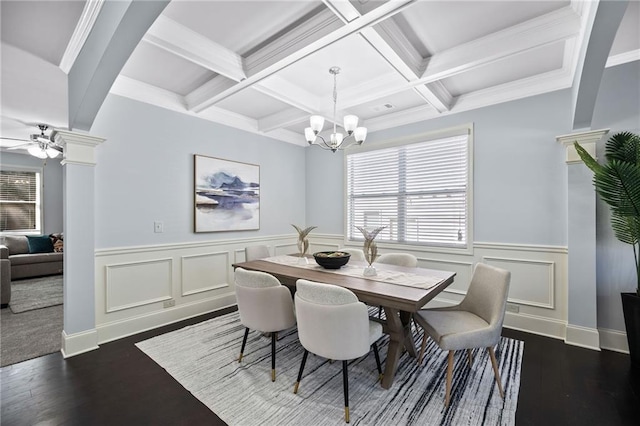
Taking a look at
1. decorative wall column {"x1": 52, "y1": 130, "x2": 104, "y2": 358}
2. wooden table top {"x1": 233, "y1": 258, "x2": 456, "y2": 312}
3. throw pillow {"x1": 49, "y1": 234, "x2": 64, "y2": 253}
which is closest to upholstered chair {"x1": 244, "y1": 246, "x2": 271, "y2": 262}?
→ wooden table top {"x1": 233, "y1": 258, "x2": 456, "y2": 312}

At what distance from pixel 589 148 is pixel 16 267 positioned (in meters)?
8.99

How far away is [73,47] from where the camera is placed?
2314 mm

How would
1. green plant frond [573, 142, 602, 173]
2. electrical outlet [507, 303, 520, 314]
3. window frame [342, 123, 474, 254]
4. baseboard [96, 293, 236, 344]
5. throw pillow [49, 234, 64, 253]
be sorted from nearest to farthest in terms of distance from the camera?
1. green plant frond [573, 142, 602, 173]
2. baseboard [96, 293, 236, 344]
3. electrical outlet [507, 303, 520, 314]
4. window frame [342, 123, 474, 254]
5. throw pillow [49, 234, 64, 253]

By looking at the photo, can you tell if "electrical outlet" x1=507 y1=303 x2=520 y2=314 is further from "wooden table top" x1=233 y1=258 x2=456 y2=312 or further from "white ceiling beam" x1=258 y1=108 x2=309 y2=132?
"white ceiling beam" x1=258 y1=108 x2=309 y2=132

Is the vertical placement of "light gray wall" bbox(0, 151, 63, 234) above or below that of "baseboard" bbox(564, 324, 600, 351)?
above

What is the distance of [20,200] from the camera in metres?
6.52

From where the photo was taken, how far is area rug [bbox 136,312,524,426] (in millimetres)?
1795

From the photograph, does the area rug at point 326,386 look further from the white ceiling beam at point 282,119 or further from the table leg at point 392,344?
the white ceiling beam at point 282,119

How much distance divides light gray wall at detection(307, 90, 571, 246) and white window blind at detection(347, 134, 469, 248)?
0.21 m

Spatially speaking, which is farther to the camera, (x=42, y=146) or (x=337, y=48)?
(x=42, y=146)

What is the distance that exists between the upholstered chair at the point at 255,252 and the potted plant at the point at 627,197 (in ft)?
11.1

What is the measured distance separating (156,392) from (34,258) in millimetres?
5751

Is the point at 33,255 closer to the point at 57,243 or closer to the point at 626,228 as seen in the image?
the point at 57,243

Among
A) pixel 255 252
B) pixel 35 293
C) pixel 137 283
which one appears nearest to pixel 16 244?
pixel 35 293
